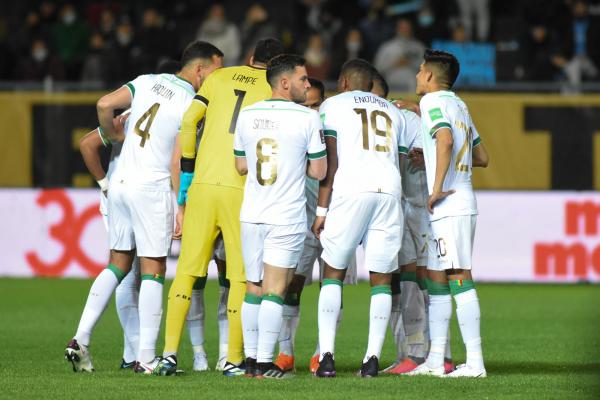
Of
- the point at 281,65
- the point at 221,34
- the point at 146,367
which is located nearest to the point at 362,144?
the point at 281,65

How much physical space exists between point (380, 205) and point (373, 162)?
0.32 meters

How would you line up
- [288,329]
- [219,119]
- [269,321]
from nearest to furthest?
[269,321], [219,119], [288,329]

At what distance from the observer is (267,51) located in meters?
10.4

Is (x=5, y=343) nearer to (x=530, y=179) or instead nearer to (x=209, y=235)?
(x=209, y=235)

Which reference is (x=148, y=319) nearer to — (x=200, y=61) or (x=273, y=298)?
(x=273, y=298)

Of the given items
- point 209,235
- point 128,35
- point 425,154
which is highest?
point 128,35

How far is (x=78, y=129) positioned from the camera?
20.2 meters

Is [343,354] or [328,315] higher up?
[328,315]

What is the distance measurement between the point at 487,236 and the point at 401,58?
323 cm

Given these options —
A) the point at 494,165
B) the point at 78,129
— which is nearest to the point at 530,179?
the point at 494,165

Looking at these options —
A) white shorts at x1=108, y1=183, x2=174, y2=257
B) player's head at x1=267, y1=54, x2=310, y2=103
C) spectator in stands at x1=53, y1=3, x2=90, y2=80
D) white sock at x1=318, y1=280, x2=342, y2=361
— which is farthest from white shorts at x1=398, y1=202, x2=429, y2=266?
spectator in stands at x1=53, y1=3, x2=90, y2=80

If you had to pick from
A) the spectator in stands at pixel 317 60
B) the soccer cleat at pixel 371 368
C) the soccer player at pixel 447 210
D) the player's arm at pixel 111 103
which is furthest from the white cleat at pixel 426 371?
the spectator in stands at pixel 317 60

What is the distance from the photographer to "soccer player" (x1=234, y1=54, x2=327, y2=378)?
9.69 meters

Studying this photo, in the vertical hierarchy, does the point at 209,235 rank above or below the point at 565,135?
below
